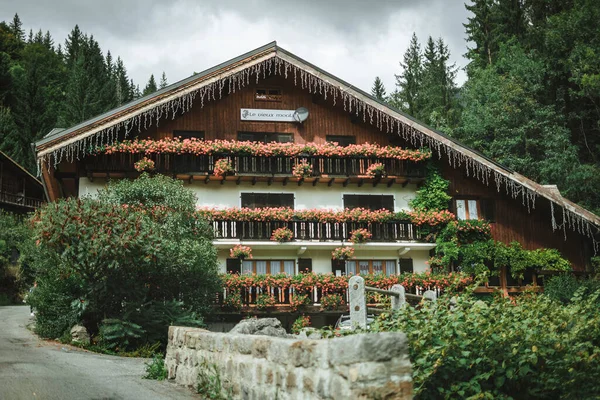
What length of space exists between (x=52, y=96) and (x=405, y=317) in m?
66.9

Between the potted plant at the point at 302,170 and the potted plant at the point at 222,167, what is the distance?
2.40 m

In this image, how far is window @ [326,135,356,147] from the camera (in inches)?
1077

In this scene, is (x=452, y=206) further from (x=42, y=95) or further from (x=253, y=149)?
Answer: (x=42, y=95)

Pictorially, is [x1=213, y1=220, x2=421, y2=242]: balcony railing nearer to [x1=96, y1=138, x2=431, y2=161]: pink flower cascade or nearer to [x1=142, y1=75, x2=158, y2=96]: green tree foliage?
[x1=96, y1=138, x2=431, y2=161]: pink flower cascade

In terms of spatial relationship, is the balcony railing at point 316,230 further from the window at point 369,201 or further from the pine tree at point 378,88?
the pine tree at point 378,88

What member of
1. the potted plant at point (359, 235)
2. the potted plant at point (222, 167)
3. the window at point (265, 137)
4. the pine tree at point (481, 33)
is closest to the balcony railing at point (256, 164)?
the potted plant at point (222, 167)

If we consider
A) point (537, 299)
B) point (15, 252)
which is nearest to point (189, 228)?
point (537, 299)

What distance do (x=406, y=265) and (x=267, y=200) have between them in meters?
5.91

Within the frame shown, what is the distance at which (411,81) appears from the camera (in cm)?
5950

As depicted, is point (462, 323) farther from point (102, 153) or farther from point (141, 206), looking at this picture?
point (102, 153)

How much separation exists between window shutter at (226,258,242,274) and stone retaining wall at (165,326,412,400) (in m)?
14.9

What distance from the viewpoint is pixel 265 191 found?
26234 mm

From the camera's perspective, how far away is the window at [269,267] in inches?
1000

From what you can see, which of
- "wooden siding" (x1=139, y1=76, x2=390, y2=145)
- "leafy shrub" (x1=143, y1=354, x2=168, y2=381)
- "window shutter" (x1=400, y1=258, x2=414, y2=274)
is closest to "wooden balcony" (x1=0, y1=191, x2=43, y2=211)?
"wooden siding" (x1=139, y1=76, x2=390, y2=145)
